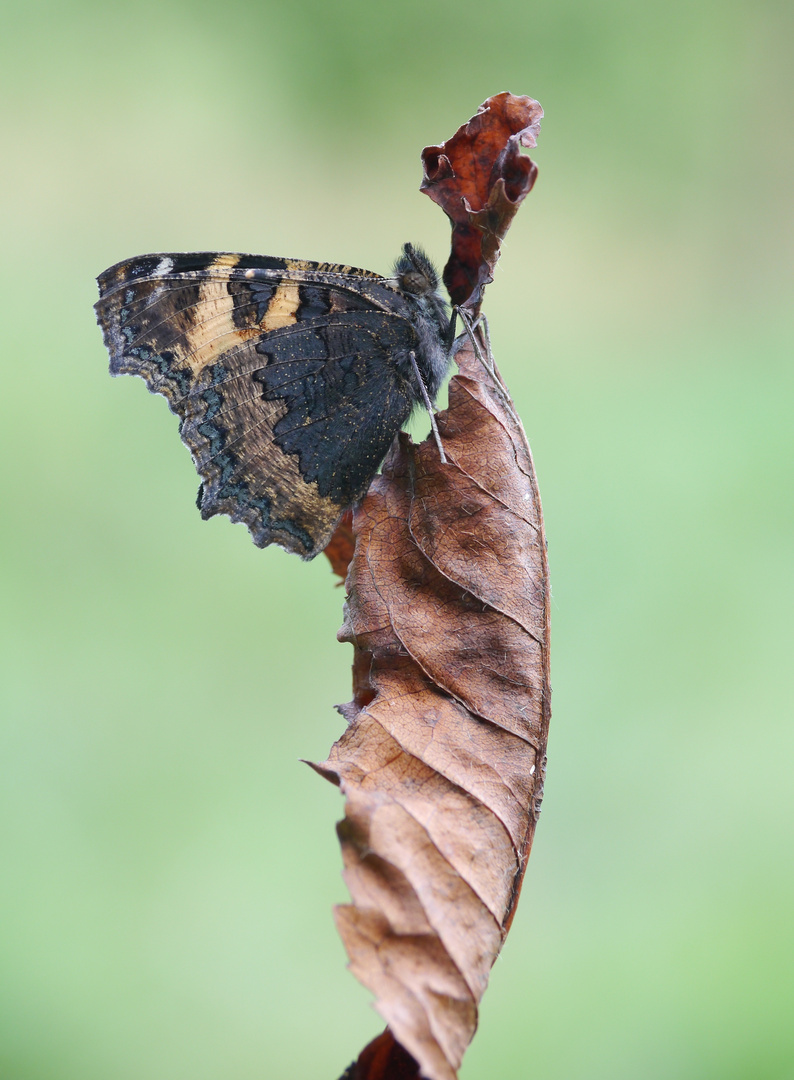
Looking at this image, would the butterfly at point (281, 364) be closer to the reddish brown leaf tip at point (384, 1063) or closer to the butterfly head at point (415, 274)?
the butterfly head at point (415, 274)

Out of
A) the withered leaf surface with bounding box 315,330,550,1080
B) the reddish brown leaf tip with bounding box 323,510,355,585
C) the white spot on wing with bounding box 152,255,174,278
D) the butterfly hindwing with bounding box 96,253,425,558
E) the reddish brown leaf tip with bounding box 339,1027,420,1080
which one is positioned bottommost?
the reddish brown leaf tip with bounding box 339,1027,420,1080

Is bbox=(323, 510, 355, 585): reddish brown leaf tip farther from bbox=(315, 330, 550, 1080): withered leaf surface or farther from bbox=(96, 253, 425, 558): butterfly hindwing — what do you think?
bbox=(315, 330, 550, 1080): withered leaf surface

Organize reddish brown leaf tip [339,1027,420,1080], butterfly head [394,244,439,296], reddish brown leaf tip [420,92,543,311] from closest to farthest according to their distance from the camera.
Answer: reddish brown leaf tip [339,1027,420,1080] → reddish brown leaf tip [420,92,543,311] → butterfly head [394,244,439,296]

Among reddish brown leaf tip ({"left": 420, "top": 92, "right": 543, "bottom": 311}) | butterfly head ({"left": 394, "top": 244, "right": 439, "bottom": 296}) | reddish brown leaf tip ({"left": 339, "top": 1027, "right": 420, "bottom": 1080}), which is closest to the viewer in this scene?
reddish brown leaf tip ({"left": 339, "top": 1027, "right": 420, "bottom": 1080})

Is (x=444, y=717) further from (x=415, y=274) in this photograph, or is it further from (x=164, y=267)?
(x=164, y=267)

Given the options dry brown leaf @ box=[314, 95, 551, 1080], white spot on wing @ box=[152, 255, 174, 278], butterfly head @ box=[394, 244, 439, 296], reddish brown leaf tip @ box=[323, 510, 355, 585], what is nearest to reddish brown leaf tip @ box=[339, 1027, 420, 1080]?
dry brown leaf @ box=[314, 95, 551, 1080]

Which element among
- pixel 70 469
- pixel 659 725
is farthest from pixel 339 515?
pixel 70 469

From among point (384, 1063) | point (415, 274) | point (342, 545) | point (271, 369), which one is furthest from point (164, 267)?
point (384, 1063)
